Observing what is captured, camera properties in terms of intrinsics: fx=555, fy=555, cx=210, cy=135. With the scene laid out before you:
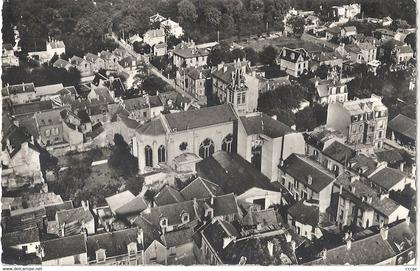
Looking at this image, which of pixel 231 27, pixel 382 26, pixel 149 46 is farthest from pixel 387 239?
pixel 149 46

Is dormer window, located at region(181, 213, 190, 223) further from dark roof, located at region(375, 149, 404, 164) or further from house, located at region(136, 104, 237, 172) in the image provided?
dark roof, located at region(375, 149, 404, 164)

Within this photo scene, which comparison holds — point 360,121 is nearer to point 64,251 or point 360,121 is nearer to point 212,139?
point 212,139

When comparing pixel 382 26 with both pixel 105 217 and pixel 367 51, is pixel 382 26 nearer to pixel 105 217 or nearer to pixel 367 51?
pixel 367 51

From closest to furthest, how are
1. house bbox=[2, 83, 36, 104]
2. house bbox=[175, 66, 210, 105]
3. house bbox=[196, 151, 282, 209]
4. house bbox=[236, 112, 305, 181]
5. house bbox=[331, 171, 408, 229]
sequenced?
house bbox=[331, 171, 408, 229]
house bbox=[196, 151, 282, 209]
house bbox=[2, 83, 36, 104]
house bbox=[236, 112, 305, 181]
house bbox=[175, 66, 210, 105]

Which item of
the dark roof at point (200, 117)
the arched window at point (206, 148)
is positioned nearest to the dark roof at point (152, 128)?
the dark roof at point (200, 117)

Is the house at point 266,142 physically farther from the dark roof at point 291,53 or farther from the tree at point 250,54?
the dark roof at point 291,53

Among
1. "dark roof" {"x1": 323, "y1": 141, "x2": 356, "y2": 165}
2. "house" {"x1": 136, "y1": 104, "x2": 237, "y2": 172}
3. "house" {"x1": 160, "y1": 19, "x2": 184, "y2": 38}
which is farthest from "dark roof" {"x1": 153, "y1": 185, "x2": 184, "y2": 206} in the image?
"house" {"x1": 160, "y1": 19, "x2": 184, "y2": 38}
